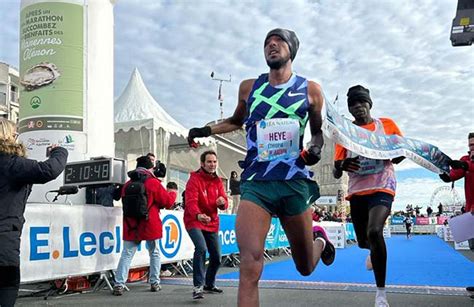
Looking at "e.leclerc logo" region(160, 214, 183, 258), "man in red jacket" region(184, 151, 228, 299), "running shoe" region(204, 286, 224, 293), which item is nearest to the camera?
"man in red jacket" region(184, 151, 228, 299)

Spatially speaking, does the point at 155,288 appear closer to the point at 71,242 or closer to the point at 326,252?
the point at 71,242

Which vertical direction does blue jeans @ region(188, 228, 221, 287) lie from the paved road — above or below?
above

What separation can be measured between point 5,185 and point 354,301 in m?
3.86

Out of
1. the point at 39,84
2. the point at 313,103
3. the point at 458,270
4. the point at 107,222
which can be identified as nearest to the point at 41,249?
the point at 107,222

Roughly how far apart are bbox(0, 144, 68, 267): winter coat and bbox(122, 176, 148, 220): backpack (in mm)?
3411

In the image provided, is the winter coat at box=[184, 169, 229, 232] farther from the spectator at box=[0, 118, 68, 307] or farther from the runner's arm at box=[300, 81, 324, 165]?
the runner's arm at box=[300, 81, 324, 165]

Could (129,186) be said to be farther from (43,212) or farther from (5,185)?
(5,185)

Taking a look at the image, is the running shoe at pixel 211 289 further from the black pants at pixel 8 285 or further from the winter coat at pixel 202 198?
the black pants at pixel 8 285

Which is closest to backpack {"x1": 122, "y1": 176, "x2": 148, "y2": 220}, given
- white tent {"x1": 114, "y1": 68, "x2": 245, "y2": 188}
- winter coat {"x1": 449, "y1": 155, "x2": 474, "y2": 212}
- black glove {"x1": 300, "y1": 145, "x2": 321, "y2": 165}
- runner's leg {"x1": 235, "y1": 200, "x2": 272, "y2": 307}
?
winter coat {"x1": 449, "y1": 155, "x2": 474, "y2": 212}

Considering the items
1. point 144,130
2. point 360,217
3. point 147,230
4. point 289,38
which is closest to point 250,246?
point 289,38

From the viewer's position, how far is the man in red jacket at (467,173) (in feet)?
18.1

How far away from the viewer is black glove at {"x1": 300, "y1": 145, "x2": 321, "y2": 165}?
297cm

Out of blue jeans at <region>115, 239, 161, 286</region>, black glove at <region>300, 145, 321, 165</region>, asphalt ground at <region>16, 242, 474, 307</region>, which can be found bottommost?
asphalt ground at <region>16, 242, 474, 307</region>

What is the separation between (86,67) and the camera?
423 inches
